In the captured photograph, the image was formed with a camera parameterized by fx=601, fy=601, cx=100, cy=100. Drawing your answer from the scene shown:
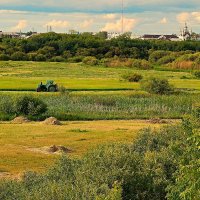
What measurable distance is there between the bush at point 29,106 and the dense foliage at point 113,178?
78.5 feet

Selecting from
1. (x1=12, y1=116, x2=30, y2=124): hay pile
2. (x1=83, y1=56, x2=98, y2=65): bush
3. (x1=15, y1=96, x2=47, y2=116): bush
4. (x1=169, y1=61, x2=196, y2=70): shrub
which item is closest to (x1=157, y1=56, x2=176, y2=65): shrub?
(x1=169, y1=61, x2=196, y2=70): shrub

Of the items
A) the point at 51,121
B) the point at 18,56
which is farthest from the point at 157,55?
the point at 51,121

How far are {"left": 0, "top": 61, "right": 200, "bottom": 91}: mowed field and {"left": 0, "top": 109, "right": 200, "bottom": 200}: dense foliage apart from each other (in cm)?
4054

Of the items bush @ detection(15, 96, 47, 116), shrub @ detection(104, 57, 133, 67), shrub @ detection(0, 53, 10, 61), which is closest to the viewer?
bush @ detection(15, 96, 47, 116)

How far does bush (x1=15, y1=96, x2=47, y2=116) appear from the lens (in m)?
40.4

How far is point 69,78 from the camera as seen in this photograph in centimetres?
7094

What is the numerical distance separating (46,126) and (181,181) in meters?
25.4

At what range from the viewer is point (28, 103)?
1588 inches

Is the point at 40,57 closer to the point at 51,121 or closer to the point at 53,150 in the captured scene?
the point at 51,121

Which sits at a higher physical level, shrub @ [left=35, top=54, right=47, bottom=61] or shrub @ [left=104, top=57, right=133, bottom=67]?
shrub @ [left=35, top=54, right=47, bottom=61]

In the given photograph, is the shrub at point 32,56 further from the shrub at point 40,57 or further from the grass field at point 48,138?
the grass field at point 48,138

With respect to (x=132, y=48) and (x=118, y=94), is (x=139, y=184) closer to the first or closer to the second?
(x=118, y=94)

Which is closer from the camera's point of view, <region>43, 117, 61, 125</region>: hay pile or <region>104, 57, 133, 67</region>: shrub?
<region>43, 117, 61, 125</region>: hay pile

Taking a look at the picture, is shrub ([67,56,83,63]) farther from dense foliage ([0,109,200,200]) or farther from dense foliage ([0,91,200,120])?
dense foliage ([0,109,200,200])
